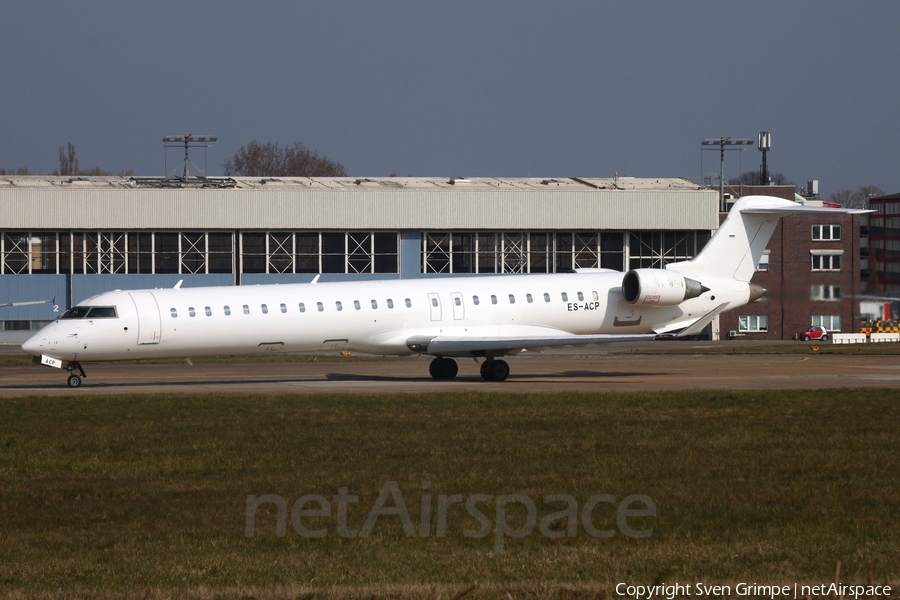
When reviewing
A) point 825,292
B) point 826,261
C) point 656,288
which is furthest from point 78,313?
point 826,261

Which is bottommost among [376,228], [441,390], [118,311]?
[441,390]

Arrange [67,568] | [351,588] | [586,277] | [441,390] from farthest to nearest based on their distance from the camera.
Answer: [586,277]
[441,390]
[67,568]
[351,588]

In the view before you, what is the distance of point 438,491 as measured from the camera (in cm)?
1242

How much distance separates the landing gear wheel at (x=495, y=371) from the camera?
2972cm

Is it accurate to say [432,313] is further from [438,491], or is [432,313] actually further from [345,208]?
[345,208]

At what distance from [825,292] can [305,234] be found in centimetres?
4134

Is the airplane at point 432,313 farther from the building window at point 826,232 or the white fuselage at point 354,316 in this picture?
the building window at point 826,232

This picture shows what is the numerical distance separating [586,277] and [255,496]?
2040cm

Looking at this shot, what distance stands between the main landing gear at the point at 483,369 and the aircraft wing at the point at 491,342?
20.4 inches

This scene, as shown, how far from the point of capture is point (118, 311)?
27266 mm

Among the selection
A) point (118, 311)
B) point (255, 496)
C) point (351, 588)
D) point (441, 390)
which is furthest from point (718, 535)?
point (118, 311)

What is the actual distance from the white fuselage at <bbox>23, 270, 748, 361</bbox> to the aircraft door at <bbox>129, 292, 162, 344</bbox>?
1.0 inches

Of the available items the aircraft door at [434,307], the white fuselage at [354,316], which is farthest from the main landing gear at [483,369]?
the aircraft door at [434,307]

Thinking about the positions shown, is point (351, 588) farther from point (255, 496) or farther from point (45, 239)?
point (45, 239)
